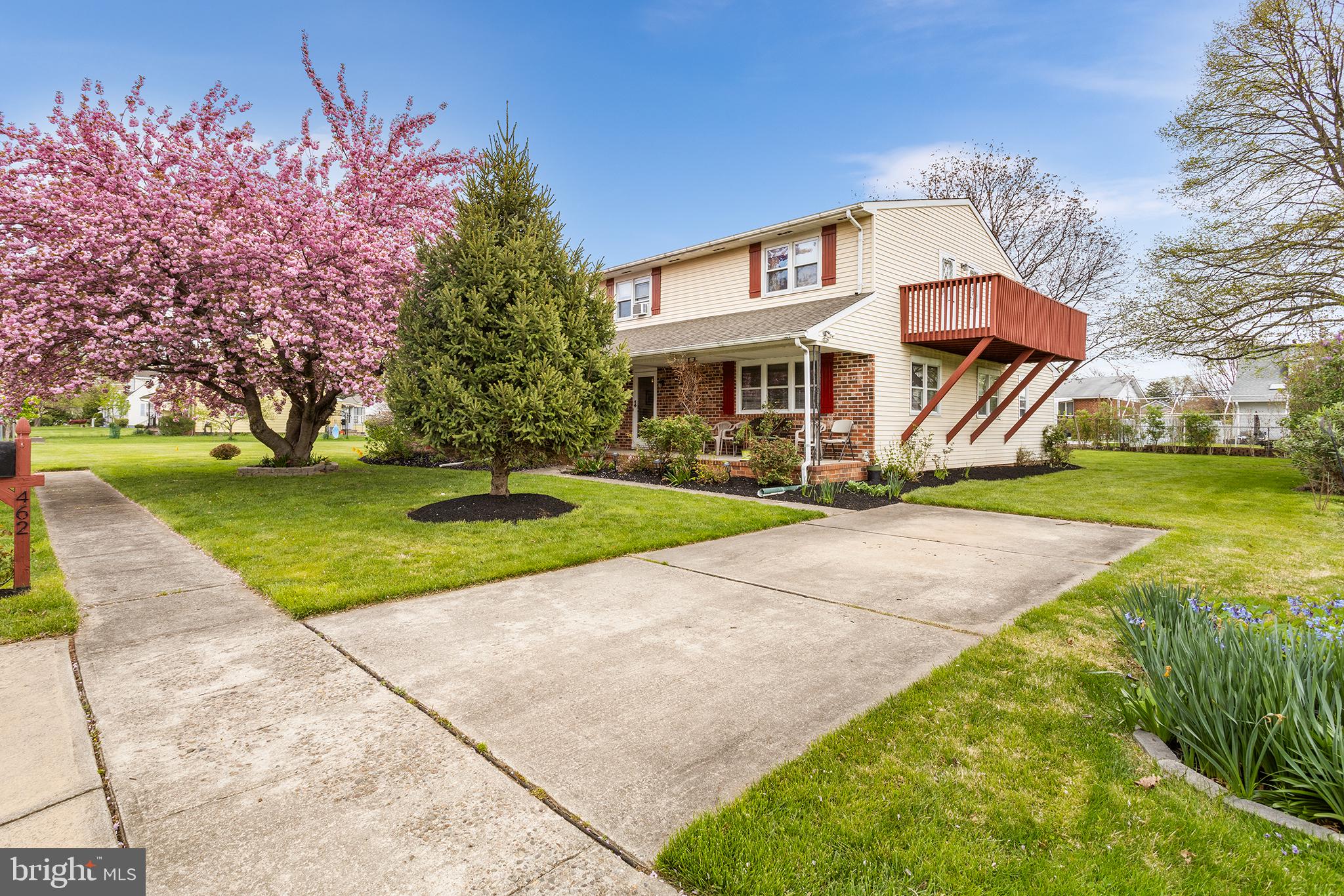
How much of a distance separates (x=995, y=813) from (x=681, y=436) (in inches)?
399

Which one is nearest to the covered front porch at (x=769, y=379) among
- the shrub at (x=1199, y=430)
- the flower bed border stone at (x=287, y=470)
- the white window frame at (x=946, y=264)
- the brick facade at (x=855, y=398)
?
the brick facade at (x=855, y=398)

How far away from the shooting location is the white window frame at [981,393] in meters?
15.9

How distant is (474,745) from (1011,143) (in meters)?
29.8

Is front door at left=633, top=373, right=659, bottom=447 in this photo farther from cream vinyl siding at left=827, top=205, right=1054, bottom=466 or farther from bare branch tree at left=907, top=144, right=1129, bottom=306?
bare branch tree at left=907, top=144, right=1129, bottom=306

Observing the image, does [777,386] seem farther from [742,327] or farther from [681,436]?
[681,436]

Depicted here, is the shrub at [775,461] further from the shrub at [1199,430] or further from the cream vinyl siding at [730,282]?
the shrub at [1199,430]

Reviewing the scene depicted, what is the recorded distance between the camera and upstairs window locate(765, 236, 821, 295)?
13.8m

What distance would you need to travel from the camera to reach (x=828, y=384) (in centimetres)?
1309

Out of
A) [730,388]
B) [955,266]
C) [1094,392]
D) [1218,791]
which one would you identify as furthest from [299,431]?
[1094,392]

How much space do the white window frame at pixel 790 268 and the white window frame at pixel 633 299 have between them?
3986mm

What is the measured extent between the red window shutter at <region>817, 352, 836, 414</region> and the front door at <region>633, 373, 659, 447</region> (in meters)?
4.86

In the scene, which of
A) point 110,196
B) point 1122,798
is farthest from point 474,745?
point 110,196

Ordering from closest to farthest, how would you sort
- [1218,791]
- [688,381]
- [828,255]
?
[1218,791] < [828,255] < [688,381]

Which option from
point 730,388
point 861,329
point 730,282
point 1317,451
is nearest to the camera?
point 1317,451
